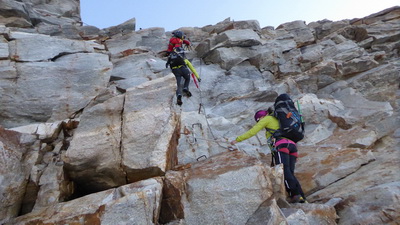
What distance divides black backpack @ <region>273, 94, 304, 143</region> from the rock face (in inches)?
51.0

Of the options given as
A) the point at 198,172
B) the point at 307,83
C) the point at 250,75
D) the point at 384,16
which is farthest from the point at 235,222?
the point at 384,16

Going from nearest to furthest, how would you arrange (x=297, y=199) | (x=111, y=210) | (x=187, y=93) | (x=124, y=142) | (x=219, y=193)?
(x=111, y=210) → (x=219, y=193) → (x=297, y=199) → (x=124, y=142) → (x=187, y=93)

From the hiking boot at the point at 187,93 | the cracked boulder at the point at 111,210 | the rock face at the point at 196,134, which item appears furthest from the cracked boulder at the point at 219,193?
the hiking boot at the point at 187,93

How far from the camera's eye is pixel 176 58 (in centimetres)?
1329

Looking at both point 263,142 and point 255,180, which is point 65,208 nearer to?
point 255,180

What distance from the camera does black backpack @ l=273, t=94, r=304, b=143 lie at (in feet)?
26.2

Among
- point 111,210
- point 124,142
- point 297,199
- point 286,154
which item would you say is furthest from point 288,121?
point 111,210

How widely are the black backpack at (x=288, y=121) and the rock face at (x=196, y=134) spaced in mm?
1294

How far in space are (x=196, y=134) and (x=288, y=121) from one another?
160 inches

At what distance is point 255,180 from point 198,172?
1533mm

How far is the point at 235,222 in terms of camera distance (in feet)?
21.1

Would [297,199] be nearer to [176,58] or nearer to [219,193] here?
[219,193]

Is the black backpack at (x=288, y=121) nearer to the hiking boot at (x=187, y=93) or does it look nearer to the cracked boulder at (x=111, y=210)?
the cracked boulder at (x=111, y=210)

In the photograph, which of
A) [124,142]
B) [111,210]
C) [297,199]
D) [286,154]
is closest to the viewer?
[111,210]
